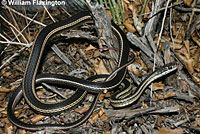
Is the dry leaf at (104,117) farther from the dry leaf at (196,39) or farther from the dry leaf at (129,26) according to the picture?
the dry leaf at (196,39)

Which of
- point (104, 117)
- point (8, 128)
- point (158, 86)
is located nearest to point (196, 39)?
point (158, 86)

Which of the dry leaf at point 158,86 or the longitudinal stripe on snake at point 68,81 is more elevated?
the longitudinal stripe on snake at point 68,81

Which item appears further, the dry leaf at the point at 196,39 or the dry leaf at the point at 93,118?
the dry leaf at the point at 196,39

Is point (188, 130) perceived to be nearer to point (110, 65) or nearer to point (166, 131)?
point (166, 131)

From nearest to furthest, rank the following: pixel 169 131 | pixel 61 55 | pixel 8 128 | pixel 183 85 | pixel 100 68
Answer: pixel 169 131 < pixel 8 128 < pixel 183 85 < pixel 100 68 < pixel 61 55

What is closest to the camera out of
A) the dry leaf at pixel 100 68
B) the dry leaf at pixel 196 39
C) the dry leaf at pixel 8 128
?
the dry leaf at pixel 8 128

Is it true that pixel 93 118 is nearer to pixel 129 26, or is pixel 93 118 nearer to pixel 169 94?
pixel 169 94

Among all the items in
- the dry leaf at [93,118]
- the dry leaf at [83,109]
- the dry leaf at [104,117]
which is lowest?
the dry leaf at [104,117]

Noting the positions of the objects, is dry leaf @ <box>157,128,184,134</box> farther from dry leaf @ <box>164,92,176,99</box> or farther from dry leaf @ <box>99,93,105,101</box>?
dry leaf @ <box>99,93,105,101</box>

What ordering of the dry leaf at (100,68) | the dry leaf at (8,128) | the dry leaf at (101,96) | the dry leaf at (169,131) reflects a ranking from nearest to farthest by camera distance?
the dry leaf at (169,131), the dry leaf at (8,128), the dry leaf at (101,96), the dry leaf at (100,68)

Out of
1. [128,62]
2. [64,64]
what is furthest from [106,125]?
[64,64]

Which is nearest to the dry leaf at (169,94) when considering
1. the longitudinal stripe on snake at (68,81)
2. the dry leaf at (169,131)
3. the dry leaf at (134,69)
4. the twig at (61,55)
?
the longitudinal stripe on snake at (68,81)
